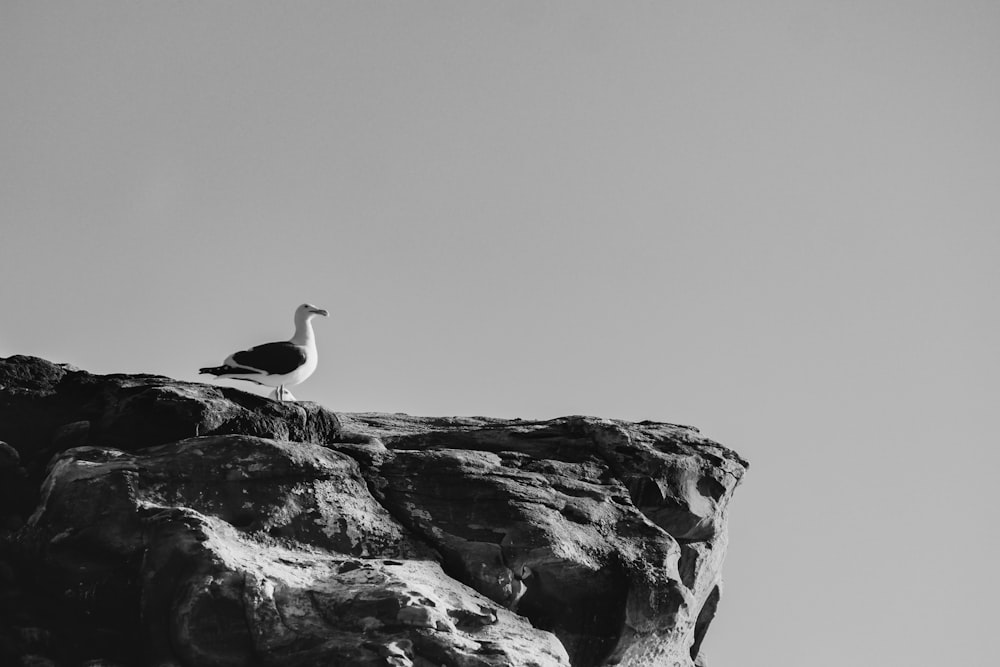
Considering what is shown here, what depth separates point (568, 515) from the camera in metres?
26.2

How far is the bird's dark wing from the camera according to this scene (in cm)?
2794

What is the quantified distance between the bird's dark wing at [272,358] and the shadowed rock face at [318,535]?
5.89 ft

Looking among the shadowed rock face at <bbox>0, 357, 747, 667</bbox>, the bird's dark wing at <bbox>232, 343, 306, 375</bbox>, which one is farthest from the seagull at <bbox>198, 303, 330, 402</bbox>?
the shadowed rock face at <bbox>0, 357, 747, 667</bbox>

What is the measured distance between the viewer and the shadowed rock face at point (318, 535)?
840 inches

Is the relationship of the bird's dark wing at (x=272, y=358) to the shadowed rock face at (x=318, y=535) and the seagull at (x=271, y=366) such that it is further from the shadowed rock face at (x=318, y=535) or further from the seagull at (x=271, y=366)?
the shadowed rock face at (x=318, y=535)

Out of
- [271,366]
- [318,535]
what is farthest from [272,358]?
[318,535]

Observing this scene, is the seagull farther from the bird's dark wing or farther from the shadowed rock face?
the shadowed rock face

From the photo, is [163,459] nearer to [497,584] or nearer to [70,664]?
[70,664]

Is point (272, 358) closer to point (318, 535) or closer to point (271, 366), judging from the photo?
point (271, 366)

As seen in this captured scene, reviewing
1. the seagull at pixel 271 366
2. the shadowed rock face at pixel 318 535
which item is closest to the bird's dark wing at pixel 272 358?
the seagull at pixel 271 366

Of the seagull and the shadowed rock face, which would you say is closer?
the shadowed rock face

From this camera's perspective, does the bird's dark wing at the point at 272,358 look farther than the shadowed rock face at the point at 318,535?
Yes

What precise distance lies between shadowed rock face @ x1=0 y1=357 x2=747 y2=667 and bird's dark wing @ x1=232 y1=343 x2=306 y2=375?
1796 millimetres

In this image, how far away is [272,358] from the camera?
28062 mm
